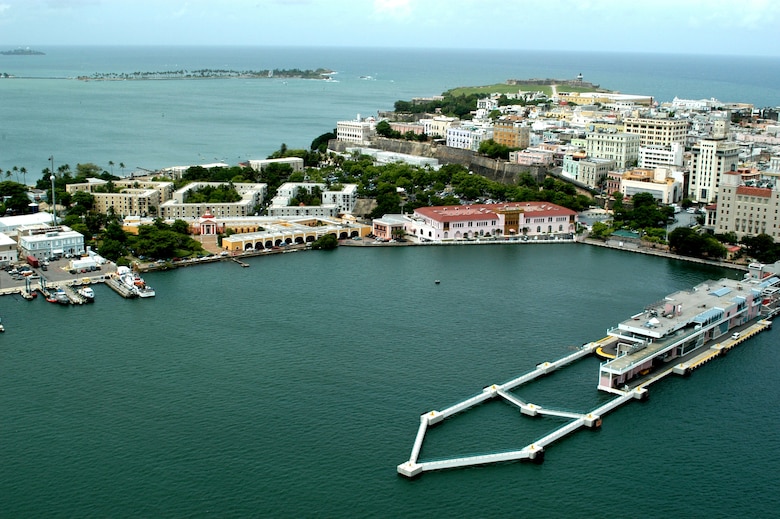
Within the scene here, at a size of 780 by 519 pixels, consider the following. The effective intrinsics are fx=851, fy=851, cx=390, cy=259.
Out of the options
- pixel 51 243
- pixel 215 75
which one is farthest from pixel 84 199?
pixel 215 75

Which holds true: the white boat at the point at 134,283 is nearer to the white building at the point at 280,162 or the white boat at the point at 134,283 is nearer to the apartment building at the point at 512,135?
the white building at the point at 280,162

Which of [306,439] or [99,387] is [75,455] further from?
[306,439]

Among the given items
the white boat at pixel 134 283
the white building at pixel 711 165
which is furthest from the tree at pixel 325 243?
the white building at pixel 711 165

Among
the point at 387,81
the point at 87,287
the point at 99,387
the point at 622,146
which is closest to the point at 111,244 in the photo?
the point at 87,287

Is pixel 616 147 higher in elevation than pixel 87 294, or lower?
higher

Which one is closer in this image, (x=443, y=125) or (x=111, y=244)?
(x=111, y=244)

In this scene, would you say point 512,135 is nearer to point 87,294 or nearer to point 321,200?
point 321,200
